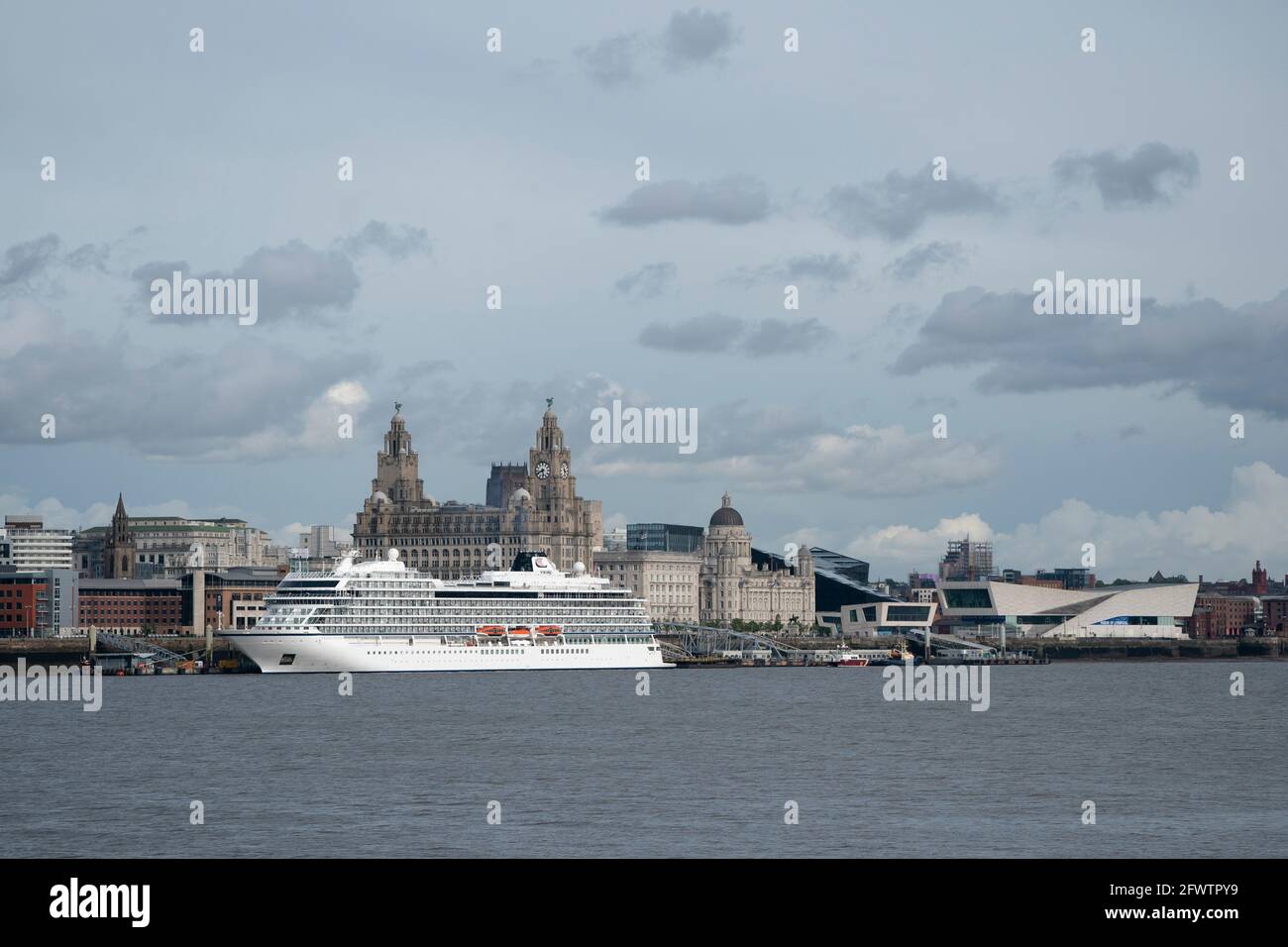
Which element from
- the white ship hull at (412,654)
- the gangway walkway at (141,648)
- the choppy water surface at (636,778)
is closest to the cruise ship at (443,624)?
the white ship hull at (412,654)

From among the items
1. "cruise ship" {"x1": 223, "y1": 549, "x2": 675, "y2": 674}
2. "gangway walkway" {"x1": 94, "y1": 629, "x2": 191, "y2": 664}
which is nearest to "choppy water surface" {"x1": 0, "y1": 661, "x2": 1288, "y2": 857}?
"cruise ship" {"x1": 223, "y1": 549, "x2": 675, "y2": 674}

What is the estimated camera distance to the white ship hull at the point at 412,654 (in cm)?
13612

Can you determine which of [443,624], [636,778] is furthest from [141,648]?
[636,778]

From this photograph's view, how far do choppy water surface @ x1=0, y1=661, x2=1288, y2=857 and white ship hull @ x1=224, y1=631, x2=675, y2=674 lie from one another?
34.1 metres

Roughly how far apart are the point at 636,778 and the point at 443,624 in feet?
308

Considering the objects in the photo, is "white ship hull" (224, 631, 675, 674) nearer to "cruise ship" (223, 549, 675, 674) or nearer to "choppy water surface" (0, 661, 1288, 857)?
"cruise ship" (223, 549, 675, 674)

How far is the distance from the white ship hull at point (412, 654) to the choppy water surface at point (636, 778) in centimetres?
3408

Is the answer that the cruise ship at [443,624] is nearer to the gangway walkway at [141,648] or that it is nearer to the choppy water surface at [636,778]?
the gangway walkway at [141,648]

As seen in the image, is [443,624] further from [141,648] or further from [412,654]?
[141,648]

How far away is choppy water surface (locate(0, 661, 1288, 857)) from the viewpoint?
39000mm
